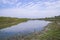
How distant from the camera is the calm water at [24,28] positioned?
237 centimetres

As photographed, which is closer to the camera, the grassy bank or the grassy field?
the grassy field

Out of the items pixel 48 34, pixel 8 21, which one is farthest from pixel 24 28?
pixel 48 34

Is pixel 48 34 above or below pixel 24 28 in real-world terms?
below

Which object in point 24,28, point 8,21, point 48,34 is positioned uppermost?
point 8,21

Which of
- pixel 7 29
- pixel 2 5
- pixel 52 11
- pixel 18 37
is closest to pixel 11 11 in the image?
pixel 2 5

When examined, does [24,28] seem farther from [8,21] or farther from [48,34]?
[48,34]

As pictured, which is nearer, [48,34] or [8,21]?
[48,34]

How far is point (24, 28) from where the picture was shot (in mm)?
2443

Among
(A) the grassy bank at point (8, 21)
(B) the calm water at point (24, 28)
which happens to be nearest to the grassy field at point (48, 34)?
(B) the calm water at point (24, 28)

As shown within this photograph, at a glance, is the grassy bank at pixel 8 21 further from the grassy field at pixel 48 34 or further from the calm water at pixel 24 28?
the grassy field at pixel 48 34

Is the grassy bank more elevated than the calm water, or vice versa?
the grassy bank

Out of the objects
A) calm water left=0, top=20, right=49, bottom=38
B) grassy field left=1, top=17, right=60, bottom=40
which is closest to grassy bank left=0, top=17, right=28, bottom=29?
calm water left=0, top=20, right=49, bottom=38

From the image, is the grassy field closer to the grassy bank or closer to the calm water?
the calm water

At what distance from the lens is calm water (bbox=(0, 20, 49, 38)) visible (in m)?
2.37
